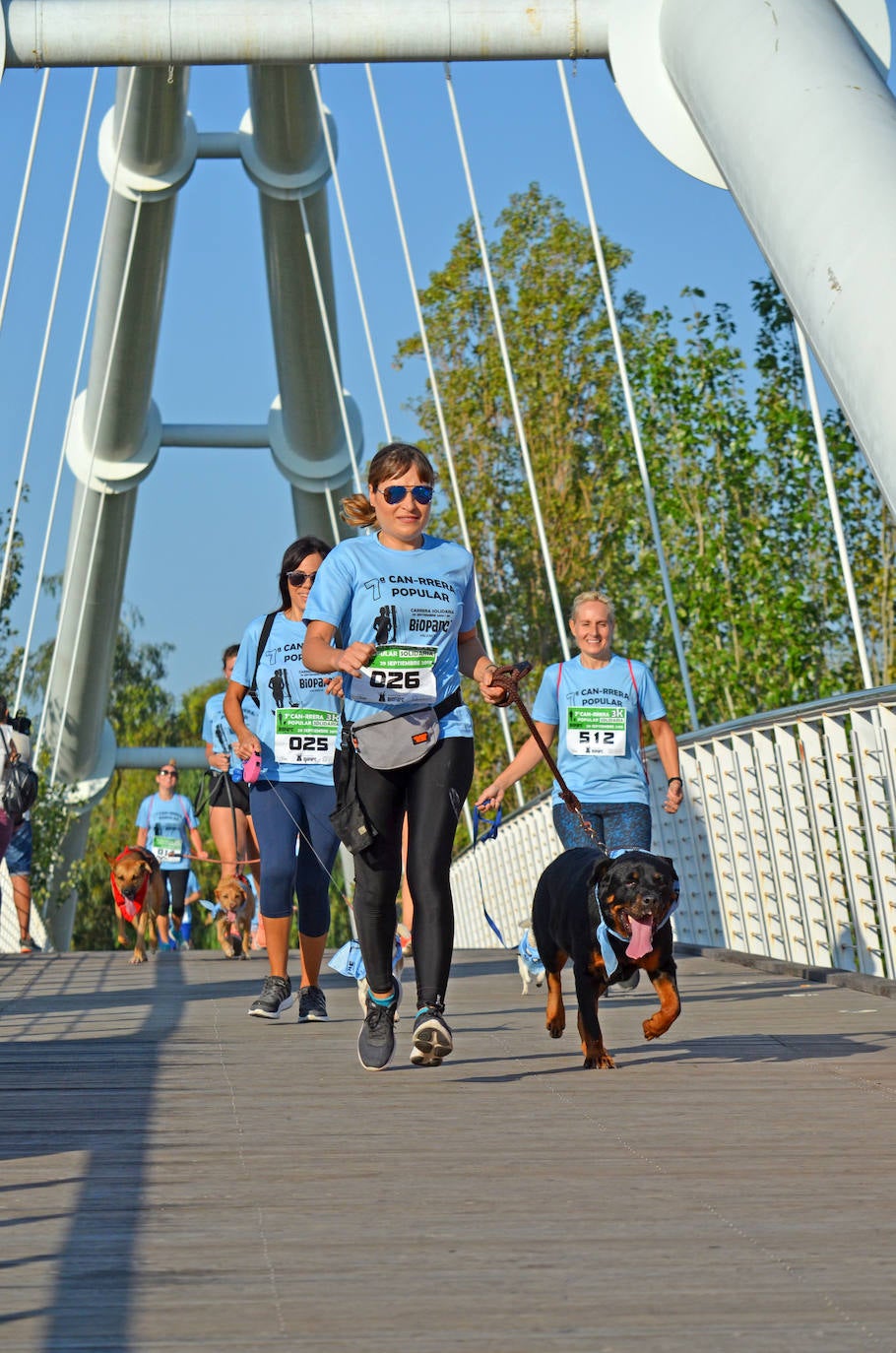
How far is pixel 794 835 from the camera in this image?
8617 mm

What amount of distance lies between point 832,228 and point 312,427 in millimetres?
19750

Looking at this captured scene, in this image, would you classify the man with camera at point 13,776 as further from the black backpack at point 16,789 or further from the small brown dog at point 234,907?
the small brown dog at point 234,907

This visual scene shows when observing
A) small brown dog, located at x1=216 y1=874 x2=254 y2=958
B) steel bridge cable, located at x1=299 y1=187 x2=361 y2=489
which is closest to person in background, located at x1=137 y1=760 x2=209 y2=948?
small brown dog, located at x1=216 y1=874 x2=254 y2=958

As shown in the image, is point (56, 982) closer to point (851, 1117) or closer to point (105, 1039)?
point (105, 1039)

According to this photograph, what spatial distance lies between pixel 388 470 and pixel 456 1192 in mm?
2313

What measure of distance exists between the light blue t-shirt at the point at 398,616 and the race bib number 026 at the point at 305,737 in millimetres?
1599

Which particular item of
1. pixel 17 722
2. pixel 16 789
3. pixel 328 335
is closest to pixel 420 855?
pixel 16 789

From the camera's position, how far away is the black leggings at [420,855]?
5215 millimetres

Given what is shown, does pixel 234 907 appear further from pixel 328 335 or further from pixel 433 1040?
pixel 328 335

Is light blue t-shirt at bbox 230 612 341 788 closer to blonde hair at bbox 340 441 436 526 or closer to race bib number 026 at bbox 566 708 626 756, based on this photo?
race bib number 026 at bbox 566 708 626 756

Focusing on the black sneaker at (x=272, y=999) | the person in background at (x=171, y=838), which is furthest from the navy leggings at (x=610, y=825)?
the person in background at (x=171, y=838)

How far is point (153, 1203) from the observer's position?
3346mm

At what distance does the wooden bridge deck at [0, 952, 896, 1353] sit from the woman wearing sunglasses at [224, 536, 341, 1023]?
0.62 metres

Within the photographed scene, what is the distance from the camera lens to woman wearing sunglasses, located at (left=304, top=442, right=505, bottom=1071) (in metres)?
5.17
